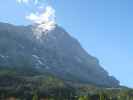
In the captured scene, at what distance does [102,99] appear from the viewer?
18200 cm

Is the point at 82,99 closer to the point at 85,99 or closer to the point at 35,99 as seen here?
the point at 85,99

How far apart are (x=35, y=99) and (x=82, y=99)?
29300 mm

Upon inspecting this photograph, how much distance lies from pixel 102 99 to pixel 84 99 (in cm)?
964

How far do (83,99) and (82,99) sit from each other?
642 mm

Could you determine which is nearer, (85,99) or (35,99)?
(85,99)

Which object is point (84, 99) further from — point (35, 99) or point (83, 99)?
point (35, 99)

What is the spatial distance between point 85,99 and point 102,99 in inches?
350

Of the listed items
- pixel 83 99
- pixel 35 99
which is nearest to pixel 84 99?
pixel 83 99

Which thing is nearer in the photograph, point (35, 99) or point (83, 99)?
point (83, 99)

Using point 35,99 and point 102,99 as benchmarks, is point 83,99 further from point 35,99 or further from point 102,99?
point 35,99

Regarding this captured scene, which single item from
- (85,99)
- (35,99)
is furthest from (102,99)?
(35,99)

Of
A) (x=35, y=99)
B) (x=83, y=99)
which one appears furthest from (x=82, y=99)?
(x=35, y=99)

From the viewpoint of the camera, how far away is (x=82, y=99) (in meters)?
178

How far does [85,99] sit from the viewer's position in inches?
7106
